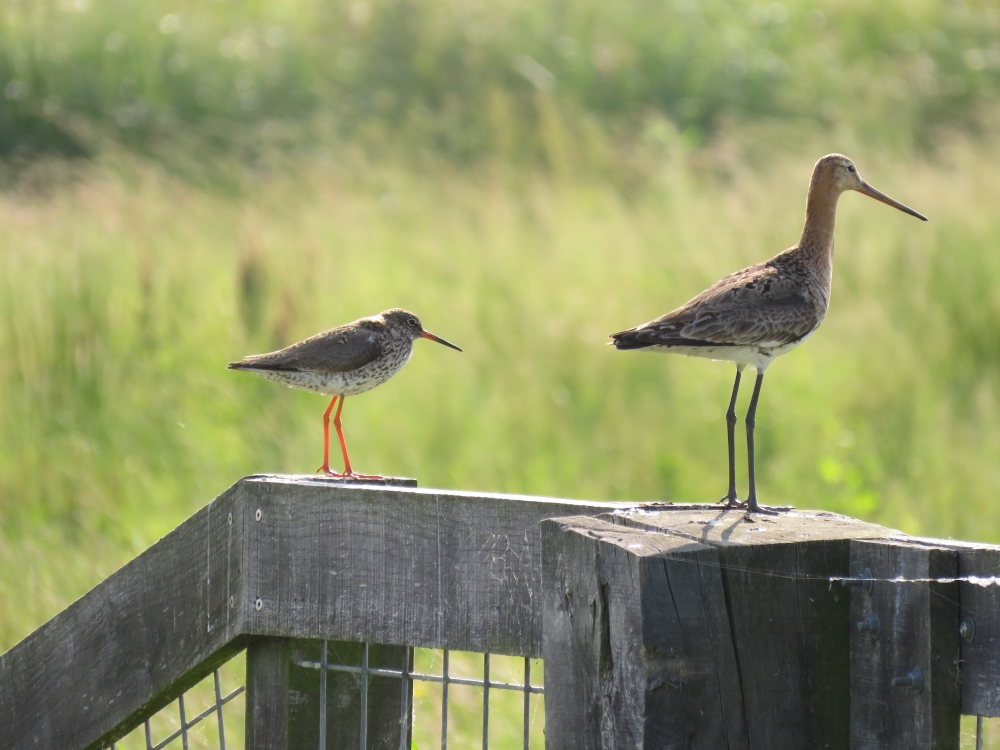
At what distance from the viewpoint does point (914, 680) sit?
1.95 m

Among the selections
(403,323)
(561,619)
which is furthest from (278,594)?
(403,323)

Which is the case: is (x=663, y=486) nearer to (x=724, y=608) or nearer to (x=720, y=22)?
(x=724, y=608)

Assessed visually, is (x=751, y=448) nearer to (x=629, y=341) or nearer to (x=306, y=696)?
(x=629, y=341)

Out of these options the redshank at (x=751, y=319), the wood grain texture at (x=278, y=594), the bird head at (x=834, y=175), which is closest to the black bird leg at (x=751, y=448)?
the redshank at (x=751, y=319)

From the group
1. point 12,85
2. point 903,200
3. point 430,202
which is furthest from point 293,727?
point 12,85

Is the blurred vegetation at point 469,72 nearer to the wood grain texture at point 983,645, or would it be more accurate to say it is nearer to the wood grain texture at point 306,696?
the wood grain texture at point 306,696

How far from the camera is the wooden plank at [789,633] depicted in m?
1.96

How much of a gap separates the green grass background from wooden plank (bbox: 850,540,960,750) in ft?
15.6

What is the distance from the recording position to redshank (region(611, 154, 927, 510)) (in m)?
3.94

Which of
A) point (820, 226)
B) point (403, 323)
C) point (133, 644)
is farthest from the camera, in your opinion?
point (403, 323)

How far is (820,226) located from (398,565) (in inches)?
97.4

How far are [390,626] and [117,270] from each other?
776 centimetres

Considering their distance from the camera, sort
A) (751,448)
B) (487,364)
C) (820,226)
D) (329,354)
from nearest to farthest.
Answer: (751,448)
(820,226)
(329,354)
(487,364)

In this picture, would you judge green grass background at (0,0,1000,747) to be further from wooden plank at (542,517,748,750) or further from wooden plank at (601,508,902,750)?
wooden plank at (601,508,902,750)
